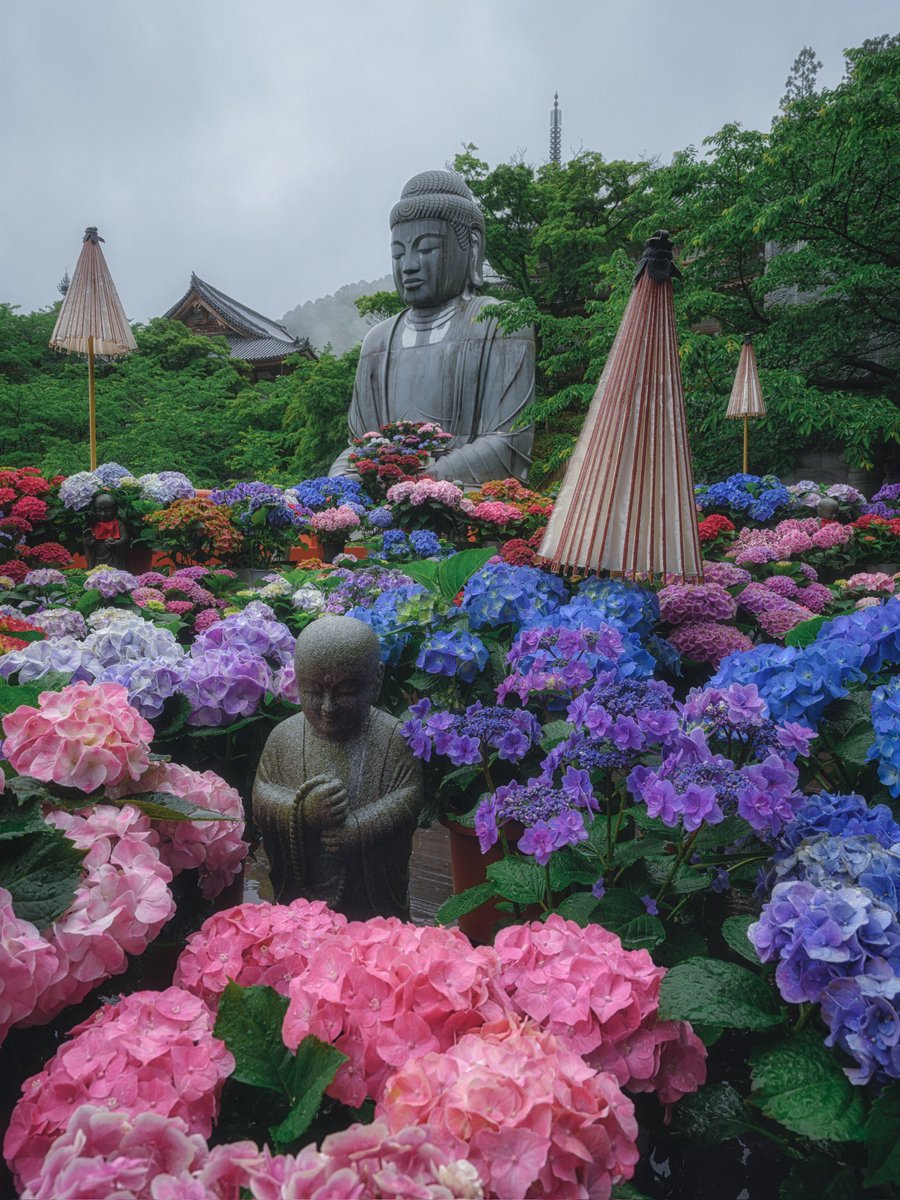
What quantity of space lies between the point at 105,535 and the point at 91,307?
1.79 meters

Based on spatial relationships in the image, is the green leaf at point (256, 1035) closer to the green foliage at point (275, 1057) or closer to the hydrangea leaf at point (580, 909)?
the green foliage at point (275, 1057)

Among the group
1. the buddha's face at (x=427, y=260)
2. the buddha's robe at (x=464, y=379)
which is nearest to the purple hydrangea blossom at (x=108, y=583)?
the buddha's robe at (x=464, y=379)

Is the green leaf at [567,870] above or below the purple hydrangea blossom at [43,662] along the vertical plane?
below

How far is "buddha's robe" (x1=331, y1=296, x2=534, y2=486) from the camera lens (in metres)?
7.15

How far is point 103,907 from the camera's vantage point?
88 centimetres

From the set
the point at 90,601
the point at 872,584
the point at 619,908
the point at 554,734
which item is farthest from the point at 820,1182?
the point at 872,584

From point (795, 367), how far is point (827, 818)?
9183 millimetres

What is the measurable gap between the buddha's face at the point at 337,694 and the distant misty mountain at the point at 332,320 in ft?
95.2

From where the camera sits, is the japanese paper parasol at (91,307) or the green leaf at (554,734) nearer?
the green leaf at (554,734)

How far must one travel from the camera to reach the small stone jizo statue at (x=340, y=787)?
136cm

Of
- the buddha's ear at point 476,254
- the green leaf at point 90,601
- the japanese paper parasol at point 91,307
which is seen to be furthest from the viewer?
the buddha's ear at point 476,254

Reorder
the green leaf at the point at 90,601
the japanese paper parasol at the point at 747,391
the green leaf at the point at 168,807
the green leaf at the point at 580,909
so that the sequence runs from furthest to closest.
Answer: the japanese paper parasol at the point at 747,391 < the green leaf at the point at 90,601 < the green leaf at the point at 580,909 < the green leaf at the point at 168,807

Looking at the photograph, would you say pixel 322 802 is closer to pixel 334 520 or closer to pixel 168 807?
pixel 168 807

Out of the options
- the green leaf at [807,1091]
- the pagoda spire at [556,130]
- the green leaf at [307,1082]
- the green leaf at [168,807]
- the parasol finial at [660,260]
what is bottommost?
the green leaf at [807,1091]
